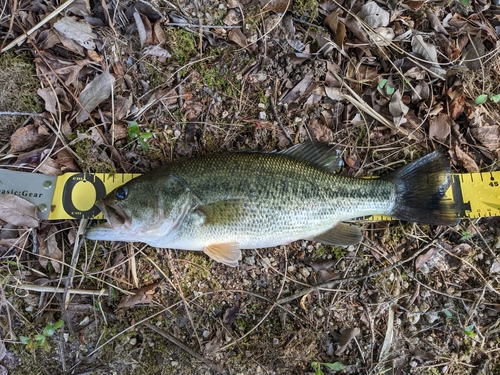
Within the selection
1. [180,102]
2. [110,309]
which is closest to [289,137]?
[180,102]

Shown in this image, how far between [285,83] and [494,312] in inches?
115

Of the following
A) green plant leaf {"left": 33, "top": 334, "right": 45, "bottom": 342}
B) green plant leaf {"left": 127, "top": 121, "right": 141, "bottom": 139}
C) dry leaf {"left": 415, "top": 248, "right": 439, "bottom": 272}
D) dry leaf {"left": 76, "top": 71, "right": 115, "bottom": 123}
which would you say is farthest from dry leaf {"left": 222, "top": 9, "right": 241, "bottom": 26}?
green plant leaf {"left": 33, "top": 334, "right": 45, "bottom": 342}

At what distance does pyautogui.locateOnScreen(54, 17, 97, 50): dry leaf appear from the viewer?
3057 mm

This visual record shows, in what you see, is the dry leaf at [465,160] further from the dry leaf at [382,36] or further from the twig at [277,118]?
the twig at [277,118]

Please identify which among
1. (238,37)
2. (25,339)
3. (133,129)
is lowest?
(25,339)

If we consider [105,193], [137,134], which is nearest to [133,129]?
[137,134]

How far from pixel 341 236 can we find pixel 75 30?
299 cm

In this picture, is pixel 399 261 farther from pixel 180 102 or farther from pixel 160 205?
pixel 180 102

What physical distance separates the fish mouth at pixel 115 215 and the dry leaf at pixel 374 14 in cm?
282

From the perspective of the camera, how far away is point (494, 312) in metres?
3.24

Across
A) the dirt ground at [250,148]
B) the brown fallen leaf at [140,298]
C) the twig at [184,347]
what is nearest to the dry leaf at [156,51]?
the dirt ground at [250,148]

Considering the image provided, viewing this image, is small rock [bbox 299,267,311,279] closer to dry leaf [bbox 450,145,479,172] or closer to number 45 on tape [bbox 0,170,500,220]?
number 45 on tape [bbox 0,170,500,220]

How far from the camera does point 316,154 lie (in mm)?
3139

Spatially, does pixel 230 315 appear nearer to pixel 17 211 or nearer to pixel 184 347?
pixel 184 347
